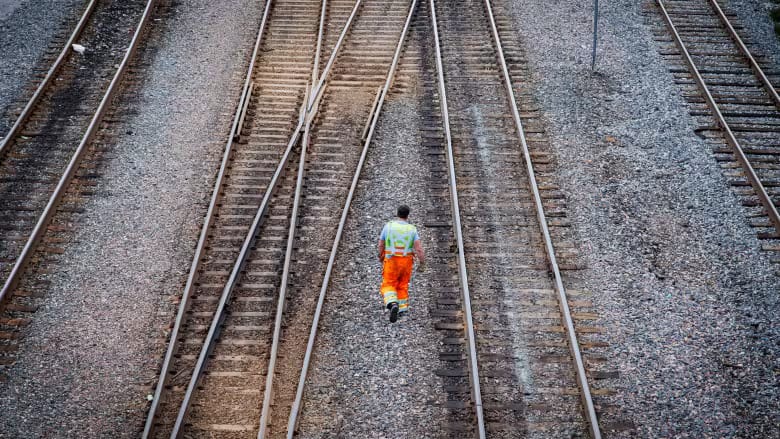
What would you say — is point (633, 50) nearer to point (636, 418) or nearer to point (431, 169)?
point (431, 169)

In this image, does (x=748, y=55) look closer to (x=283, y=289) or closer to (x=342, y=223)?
(x=342, y=223)

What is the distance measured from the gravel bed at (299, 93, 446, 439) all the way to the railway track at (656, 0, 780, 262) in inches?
203

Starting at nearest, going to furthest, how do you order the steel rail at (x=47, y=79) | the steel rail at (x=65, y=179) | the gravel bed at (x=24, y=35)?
1. the steel rail at (x=65, y=179)
2. the steel rail at (x=47, y=79)
3. the gravel bed at (x=24, y=35)

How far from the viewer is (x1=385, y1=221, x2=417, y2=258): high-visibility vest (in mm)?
8258

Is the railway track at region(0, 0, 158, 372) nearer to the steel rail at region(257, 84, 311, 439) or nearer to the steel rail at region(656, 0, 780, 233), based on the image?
the steel rail at region(257, 84, 311, 439)

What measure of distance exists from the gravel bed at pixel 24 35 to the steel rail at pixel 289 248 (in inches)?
218

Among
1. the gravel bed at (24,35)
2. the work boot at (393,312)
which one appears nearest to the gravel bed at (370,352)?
the work boot at (393,312)

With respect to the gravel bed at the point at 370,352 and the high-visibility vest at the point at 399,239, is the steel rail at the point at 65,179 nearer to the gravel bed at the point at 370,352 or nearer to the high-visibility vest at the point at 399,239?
the gravel bed at the point at 370,352

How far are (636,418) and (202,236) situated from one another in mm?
6276

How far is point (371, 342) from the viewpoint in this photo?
27.9 ft

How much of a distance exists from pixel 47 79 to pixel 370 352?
30.7ft

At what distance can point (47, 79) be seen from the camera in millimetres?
13438

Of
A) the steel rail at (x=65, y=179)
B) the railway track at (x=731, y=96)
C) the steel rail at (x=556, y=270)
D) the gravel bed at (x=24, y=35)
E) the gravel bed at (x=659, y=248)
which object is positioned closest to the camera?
the steel rail at (x=556, y=270)

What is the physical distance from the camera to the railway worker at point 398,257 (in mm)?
8266
